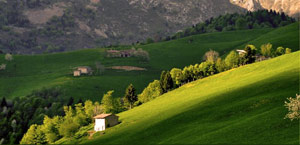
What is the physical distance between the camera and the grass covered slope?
6762cm

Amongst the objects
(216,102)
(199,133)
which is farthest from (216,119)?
(216,102)

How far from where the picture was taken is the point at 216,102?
99500 mm

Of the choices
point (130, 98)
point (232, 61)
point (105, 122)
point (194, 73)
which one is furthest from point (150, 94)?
point (105, 122)

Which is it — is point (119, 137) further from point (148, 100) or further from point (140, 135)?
point (148, 100)

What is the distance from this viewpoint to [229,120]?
8081 centimetres

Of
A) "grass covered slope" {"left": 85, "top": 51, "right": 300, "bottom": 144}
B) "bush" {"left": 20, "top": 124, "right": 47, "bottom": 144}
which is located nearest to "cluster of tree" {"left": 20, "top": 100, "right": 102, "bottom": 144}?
"bush" {"left": 20, "top": 124, "right": 47, "bottom": 144}

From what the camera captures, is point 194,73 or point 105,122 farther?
point 194,73

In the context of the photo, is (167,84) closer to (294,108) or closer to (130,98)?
(130,98)

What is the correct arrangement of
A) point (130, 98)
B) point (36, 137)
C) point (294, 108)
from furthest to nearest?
1. point (130, 98)
2. point (36, 137)
3. point (294, 108)

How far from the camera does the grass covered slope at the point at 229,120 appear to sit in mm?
67625

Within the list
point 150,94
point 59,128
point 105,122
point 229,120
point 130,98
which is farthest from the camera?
point 150,94

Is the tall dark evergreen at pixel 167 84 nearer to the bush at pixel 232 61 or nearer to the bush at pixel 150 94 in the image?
the bush at pixel 150 94

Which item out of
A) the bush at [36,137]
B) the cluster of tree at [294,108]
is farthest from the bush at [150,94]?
the cluster of tree at [294,108]

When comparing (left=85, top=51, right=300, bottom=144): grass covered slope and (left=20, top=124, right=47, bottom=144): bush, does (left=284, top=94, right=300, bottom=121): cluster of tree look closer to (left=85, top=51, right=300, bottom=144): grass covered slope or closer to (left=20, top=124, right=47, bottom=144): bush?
(left=85, top=51, right=300, bottom=144): grass covered slope
